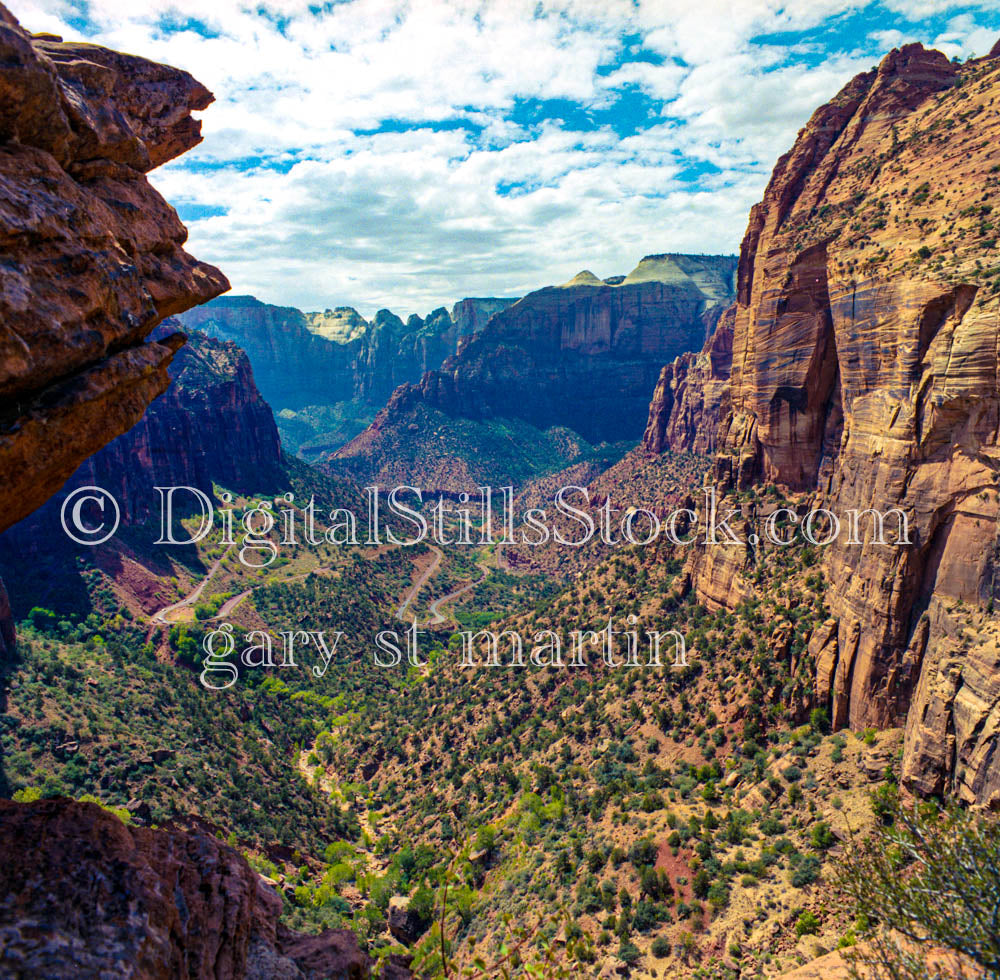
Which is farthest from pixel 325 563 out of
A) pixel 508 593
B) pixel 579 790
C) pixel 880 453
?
pixel 880 453

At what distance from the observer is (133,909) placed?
13.2m

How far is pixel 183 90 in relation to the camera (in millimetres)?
19969

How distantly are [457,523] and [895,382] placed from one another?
488ft

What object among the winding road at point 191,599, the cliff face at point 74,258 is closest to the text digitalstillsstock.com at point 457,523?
the winding road at point 191,599

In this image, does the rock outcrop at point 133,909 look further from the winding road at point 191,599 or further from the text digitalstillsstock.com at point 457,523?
the winding road at point 191,599

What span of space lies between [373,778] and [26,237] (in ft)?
194

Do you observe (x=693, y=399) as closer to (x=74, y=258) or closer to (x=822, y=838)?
(x=822, y=838)

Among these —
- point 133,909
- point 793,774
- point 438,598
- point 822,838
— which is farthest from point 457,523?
point 133,909

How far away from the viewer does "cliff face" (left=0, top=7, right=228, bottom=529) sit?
13.1 m

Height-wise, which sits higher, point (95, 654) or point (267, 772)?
point (95, 654)

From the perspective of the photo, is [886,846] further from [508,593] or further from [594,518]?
[594,518]

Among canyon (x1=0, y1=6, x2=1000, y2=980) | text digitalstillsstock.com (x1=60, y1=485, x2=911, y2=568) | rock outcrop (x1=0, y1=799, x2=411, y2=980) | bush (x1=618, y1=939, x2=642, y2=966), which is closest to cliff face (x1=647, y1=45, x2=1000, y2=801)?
canyon (x1=0, y1=6, x2=1000, y2=980)

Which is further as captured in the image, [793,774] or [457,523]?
[457,523]

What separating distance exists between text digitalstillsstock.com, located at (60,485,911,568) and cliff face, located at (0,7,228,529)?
112 feet
